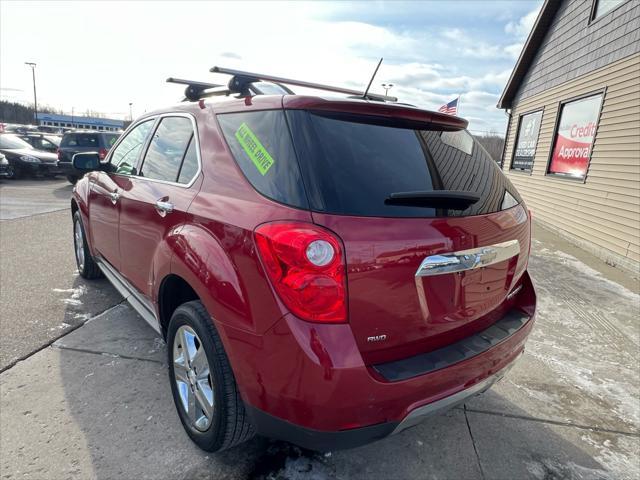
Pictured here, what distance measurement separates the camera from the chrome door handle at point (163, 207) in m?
→ 2.25

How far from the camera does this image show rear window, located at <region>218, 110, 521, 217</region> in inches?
63.2

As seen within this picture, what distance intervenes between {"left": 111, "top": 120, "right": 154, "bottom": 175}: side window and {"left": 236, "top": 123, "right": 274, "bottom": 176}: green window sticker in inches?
55.6

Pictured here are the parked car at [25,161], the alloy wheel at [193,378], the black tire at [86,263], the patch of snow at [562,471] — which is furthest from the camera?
the parked car at [25,161]

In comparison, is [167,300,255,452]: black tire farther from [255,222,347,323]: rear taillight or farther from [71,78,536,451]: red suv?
[255,222,347,323]: rear taillight

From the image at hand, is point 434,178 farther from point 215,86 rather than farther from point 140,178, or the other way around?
point 140,178

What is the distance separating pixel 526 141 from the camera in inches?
471

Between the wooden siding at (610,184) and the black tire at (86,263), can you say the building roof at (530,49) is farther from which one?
the black tire at (86,263)

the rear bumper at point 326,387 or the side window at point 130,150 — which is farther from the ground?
the side window at point 130,150

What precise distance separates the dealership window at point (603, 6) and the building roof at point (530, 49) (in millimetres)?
2089

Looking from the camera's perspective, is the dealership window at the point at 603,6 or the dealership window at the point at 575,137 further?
the dealership window at the point at 575,137

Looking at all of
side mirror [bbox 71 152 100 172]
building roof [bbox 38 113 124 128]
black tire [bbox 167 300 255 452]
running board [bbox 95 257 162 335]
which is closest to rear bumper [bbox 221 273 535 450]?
black tire [bbox 167 300 255 452]

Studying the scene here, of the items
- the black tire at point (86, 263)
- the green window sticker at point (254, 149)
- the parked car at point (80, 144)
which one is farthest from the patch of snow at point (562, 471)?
the parked car at point (80, 144)

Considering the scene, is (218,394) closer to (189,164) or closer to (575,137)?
(189,164)

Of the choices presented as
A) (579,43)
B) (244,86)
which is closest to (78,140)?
(244,86)
